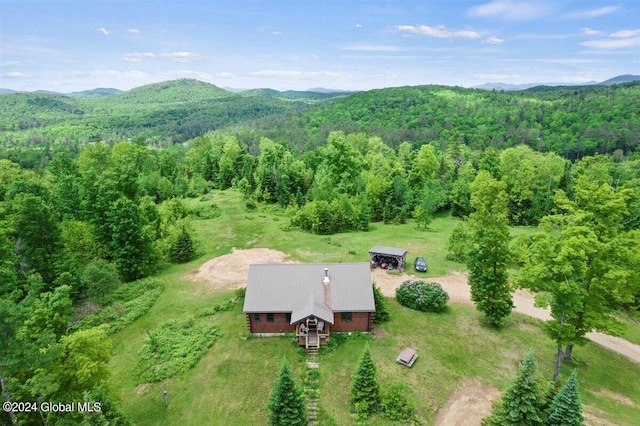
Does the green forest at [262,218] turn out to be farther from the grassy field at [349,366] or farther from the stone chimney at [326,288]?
the stone chimney at [326,288]

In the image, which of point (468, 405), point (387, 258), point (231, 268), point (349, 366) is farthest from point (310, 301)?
point (231, 268)

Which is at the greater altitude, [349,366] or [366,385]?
[366,385]

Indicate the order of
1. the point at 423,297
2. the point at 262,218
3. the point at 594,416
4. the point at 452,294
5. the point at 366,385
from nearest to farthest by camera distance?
the point at 594,416
the point at 366,385
the point at 423,297
the point at 452,294
the point at 262,218

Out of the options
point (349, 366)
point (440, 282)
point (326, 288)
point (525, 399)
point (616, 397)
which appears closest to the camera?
point (525, 399)

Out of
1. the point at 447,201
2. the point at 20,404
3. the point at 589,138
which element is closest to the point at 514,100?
the point at 589,138

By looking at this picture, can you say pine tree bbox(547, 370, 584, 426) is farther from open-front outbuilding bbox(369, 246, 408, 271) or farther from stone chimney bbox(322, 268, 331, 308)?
open-front outbuilding bbox(369, 246, 408, 271)

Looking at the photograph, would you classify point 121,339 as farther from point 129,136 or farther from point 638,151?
point 129,136

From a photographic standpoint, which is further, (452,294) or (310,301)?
(452,294)

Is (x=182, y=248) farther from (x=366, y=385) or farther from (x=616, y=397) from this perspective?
(x=616, y=397)

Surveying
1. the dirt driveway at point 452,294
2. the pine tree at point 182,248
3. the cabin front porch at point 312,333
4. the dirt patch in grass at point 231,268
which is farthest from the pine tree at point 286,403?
the pine tree at point 182,248
